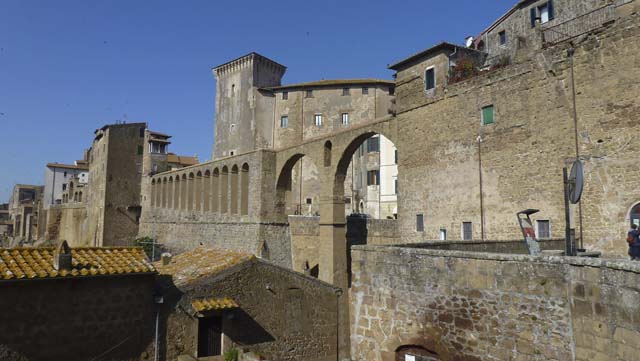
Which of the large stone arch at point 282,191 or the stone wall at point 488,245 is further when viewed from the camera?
the large stone arch at point 282,191

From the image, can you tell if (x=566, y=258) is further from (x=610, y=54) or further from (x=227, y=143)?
(x=227, y=143)

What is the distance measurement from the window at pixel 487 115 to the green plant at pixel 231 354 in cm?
1176

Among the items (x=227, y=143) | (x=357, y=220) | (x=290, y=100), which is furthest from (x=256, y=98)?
(x=357, y=220)

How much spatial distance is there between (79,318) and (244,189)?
1974 centimetres

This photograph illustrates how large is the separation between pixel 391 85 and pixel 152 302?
34.7 m

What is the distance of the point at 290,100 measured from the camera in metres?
43.0

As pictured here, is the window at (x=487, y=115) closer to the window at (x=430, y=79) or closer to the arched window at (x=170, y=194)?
the window at (x=430, y=79)

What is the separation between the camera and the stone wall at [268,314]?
1088cm

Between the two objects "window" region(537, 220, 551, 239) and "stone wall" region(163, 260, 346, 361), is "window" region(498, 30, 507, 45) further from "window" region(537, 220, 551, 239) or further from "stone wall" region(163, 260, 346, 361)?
"stone wall" region(163, 260, 346, 361)

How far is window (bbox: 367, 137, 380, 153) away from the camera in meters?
38.0

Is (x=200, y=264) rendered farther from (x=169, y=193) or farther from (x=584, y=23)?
(x=169, y=193)

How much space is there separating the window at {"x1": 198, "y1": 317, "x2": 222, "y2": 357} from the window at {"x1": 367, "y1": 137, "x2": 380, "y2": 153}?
28.4m

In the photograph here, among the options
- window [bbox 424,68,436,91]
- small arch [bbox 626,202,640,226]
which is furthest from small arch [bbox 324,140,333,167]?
small arch [bbox 626,202,640,226]

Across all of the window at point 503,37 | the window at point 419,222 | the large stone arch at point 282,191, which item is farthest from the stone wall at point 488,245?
the window at point 503,37
